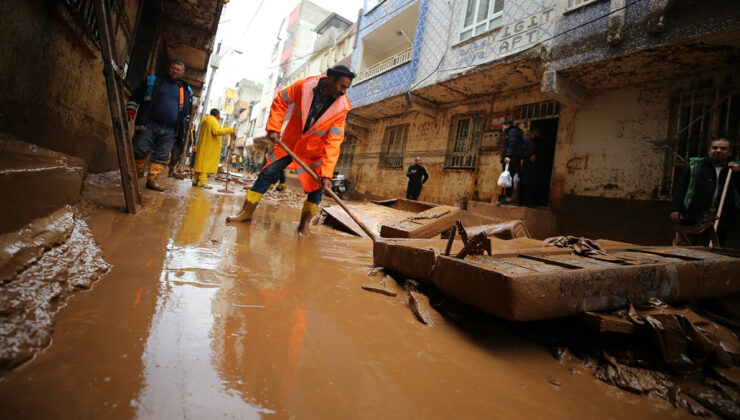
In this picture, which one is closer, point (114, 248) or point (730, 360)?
point (730, 360)

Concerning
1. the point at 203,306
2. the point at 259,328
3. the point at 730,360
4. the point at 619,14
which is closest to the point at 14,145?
the point at 203,306

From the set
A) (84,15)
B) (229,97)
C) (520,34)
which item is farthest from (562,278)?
(229,97)


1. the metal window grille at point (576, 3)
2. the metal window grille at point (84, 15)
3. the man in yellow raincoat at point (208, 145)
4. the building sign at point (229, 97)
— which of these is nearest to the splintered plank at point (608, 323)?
the metal window grille at point (84, 15)

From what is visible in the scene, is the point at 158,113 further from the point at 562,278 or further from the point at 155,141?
the point at 562,278

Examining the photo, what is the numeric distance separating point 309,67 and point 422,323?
21705mm

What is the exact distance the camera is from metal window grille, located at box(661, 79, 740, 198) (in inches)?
186

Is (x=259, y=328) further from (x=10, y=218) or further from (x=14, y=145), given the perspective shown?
(x=14, y=145)

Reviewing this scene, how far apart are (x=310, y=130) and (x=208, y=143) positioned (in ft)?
14.1

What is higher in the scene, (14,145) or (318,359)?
(14,145)

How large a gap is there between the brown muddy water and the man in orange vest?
1591mm

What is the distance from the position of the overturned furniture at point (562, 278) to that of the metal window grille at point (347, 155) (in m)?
12.8

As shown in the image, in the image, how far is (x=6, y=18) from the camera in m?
2.06

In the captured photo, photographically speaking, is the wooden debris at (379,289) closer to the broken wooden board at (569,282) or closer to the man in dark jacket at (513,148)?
the broken wooden board at (569,282)

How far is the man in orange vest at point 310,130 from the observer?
318 centimetres
